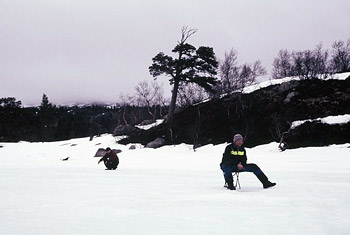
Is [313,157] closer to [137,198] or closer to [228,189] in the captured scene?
[228,189]

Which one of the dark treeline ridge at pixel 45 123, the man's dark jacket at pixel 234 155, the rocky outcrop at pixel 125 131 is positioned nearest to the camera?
the man's dark jacket at pixel 234 155

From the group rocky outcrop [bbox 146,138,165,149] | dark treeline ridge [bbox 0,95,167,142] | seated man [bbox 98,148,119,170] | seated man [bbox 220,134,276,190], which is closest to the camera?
seated man [bbox 220,134,276,190]

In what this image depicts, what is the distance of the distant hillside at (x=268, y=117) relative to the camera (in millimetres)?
29234

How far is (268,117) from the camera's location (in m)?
36.1

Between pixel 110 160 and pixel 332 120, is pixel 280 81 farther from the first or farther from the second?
pixel 110 160

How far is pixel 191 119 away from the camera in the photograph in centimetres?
4141

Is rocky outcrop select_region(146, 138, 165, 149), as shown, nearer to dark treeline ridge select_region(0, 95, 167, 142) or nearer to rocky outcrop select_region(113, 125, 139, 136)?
rocky outcrop select_region(113, 125, 139, 136)

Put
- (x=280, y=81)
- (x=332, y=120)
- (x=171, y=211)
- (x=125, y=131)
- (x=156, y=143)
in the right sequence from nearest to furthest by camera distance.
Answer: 1. (x=171, y=211)
2. (x=332, y=120)
3. (x=156, y=143)
4. (x=125, y=131)
5. (x=280, y=81)

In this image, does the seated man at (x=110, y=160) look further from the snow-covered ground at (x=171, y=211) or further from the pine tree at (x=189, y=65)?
the pine tree at (x=189, y=65)

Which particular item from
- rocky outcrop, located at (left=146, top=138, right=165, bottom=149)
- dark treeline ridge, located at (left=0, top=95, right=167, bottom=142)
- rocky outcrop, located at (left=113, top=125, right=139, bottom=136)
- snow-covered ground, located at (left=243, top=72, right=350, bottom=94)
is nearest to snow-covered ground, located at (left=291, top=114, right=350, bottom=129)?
rocky outcrop, located at (left=146, top=138, right=165, bottom=149)

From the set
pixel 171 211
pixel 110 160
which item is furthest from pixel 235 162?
pixel 110 160

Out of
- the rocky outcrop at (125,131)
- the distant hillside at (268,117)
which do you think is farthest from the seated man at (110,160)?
the rocky outcrop at (125,131)

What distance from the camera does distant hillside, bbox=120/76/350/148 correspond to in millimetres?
29234

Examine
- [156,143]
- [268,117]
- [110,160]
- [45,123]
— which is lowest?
[110,160]
